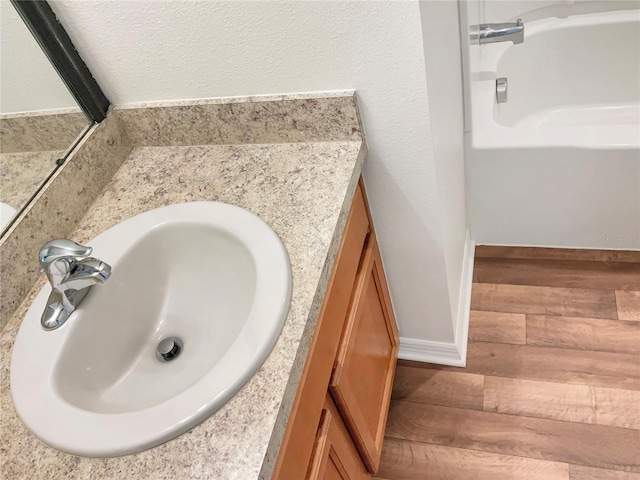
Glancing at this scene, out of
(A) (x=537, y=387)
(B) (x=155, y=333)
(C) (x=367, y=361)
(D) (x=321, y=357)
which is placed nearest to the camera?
(D) (x=321, y=357)

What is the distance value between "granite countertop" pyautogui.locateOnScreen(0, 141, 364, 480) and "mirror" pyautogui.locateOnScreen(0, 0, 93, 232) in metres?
0.13

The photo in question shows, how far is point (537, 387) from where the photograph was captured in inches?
58.2

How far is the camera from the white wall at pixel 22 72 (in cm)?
96

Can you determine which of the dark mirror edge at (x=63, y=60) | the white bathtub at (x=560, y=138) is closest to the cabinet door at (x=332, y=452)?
the dark mirror edge at (x=63, y=60)

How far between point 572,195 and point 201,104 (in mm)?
1161

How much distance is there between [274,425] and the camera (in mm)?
673

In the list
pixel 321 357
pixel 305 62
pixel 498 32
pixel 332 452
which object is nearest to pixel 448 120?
pixel 305 62

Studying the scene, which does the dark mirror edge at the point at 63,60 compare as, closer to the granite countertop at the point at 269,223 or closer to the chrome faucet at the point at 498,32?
the granite countertop at the point at 269,223

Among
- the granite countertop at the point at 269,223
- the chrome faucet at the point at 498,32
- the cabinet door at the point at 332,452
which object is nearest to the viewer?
the granite countertop at the point at 269,223

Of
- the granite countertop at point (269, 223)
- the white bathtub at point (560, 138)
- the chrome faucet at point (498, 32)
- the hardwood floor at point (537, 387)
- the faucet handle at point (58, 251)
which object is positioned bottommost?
the hardwood floor at point (537, 387)

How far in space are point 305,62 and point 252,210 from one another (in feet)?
0.96

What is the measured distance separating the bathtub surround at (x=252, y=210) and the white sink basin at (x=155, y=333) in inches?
0.9

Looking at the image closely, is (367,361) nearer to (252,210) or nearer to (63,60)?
(252,210)

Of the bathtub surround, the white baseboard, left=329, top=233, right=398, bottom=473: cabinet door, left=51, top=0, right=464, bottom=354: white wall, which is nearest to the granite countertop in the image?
the bathtub surround
